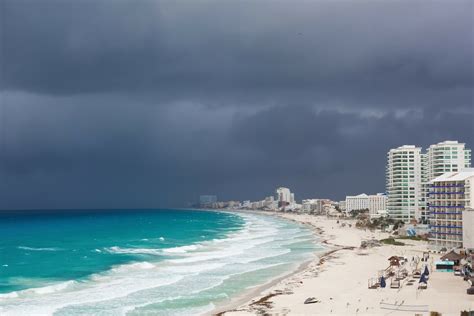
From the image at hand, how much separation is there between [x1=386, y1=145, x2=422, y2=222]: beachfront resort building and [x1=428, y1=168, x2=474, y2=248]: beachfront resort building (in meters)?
58.1

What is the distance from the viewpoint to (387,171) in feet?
470

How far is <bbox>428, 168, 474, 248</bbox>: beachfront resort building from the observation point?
221 ft

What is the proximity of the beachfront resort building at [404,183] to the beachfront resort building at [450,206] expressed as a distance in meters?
58.1

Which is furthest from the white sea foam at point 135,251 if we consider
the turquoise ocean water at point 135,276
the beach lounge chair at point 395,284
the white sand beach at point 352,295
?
the beach lounge chair at point 395,284

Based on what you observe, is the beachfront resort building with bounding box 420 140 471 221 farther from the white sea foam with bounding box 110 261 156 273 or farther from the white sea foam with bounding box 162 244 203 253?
the white sea foam with bounding box 110 261 156 273

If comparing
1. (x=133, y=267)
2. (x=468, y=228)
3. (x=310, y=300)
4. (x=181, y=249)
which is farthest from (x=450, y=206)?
(x=133, y=267)

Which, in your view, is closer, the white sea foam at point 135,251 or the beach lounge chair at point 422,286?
the beach lounge chair at point 422,286

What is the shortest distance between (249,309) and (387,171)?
377ft

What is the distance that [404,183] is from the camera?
436 feet

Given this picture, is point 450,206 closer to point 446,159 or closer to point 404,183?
point 446,159

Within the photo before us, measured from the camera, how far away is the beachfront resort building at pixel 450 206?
6725 cm

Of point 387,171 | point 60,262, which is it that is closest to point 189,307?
point 60,262

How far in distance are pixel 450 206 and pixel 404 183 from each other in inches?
2555

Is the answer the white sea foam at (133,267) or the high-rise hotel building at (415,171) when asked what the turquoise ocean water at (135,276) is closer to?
the white sea foam at (133,267)
